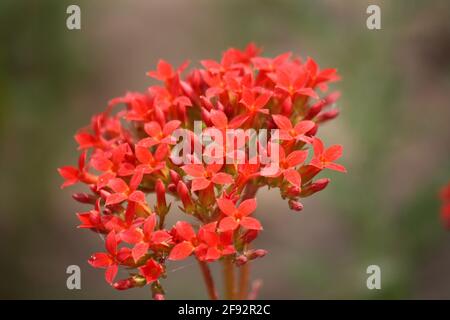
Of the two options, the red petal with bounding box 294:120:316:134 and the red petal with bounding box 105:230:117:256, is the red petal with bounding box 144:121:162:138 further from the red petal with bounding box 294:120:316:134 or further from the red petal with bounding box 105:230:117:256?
the red petal with bounding box 294:120:316:134

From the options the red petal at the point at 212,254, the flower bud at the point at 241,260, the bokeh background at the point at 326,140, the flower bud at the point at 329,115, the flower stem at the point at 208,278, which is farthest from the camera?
the bokeh background at the point at 326,140

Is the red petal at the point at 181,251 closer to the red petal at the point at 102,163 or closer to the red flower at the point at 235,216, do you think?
the red flower at the point at 235,216

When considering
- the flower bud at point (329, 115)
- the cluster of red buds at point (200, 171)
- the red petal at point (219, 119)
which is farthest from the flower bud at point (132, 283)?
the flower bud at point (329, 115)

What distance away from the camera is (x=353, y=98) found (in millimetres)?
4941

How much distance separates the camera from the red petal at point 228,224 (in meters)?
2.56

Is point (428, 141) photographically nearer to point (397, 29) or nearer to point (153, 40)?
point (397, 29)

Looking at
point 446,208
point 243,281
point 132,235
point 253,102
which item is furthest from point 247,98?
point 446,208

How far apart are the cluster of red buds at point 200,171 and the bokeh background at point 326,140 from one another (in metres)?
1.30

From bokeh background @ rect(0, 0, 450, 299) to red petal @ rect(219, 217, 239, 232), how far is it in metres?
1.60

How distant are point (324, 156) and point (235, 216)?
0.54 m

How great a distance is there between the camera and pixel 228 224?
8.46 ft

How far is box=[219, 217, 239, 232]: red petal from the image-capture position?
2.56 meters

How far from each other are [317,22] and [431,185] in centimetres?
157

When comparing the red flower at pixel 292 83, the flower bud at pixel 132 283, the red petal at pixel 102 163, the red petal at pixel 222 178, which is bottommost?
the flower bud at pixel 132 283
